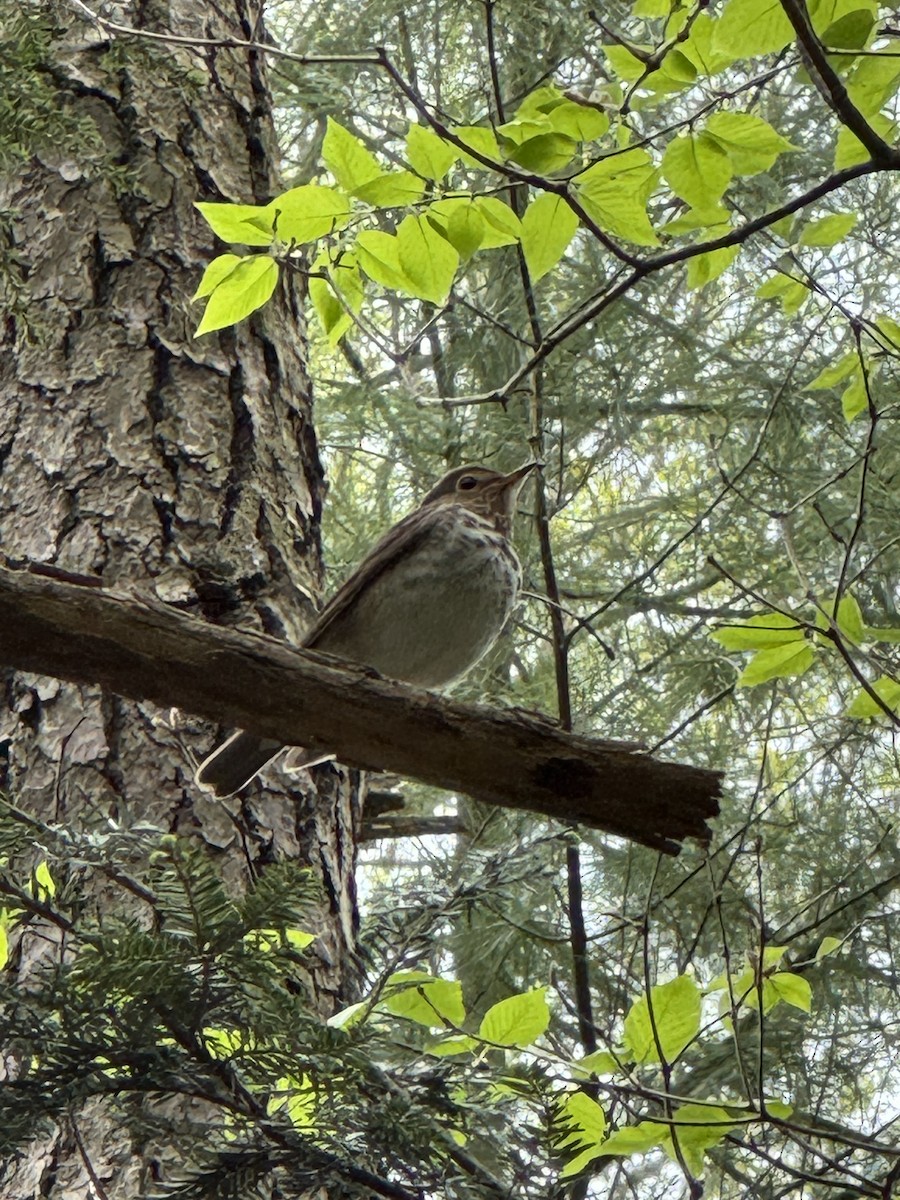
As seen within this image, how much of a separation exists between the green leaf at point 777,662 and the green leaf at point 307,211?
1.07 m

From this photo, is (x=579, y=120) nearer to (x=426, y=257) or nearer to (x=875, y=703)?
(x=426, y=257)

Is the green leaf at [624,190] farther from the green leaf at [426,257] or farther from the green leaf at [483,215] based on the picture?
the green leaf at [426,257]

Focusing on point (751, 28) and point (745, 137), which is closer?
point (751, 28)

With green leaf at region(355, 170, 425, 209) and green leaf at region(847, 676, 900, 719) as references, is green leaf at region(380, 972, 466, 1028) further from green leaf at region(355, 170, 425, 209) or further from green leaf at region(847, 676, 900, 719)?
green leaf at region(355, 170, 425, 209)

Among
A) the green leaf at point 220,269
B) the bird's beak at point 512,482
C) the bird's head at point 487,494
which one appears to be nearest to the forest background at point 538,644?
the green leaf at point 220,269

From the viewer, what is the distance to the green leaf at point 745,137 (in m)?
2.31

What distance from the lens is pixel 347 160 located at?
89.1 inches

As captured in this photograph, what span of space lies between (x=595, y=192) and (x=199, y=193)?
138cm

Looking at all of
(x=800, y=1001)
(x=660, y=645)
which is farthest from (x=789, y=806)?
(x=800, y=1001)

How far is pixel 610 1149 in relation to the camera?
232 centimetres

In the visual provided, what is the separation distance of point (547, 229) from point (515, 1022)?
1304 mm

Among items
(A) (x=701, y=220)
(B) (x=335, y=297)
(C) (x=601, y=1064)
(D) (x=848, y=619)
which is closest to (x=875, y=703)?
(D) (x=848, y=619)

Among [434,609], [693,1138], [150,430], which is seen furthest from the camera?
[434,609]

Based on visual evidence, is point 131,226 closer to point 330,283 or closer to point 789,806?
point 330,283
